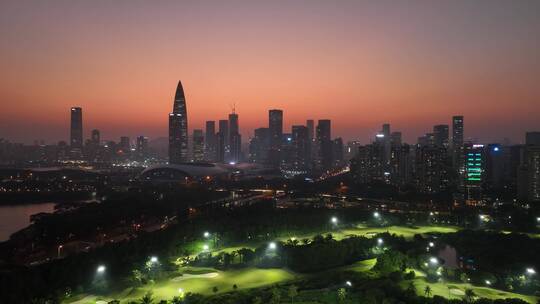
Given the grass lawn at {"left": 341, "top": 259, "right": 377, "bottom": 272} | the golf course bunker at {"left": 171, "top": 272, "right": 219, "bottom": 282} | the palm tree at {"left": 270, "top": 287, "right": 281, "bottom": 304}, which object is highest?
the palm tree at {"left": 270, "top": 287, "right": 281, "bottom": 304}

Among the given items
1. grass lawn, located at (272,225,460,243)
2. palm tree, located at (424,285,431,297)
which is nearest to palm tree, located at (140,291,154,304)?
palm tree, located at (424,285,431,297)

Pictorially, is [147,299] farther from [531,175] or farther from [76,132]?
[76,132]

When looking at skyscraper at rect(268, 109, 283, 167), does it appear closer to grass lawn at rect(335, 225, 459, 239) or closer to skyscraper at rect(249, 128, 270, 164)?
skyscraper at rect(249, 128, 270, 164)

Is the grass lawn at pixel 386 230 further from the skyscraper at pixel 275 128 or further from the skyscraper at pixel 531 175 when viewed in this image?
the skyscraper at pixel 275 128

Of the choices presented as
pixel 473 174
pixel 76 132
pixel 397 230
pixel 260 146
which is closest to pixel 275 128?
pixel 260 146

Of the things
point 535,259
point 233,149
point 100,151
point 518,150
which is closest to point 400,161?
point 518,150
